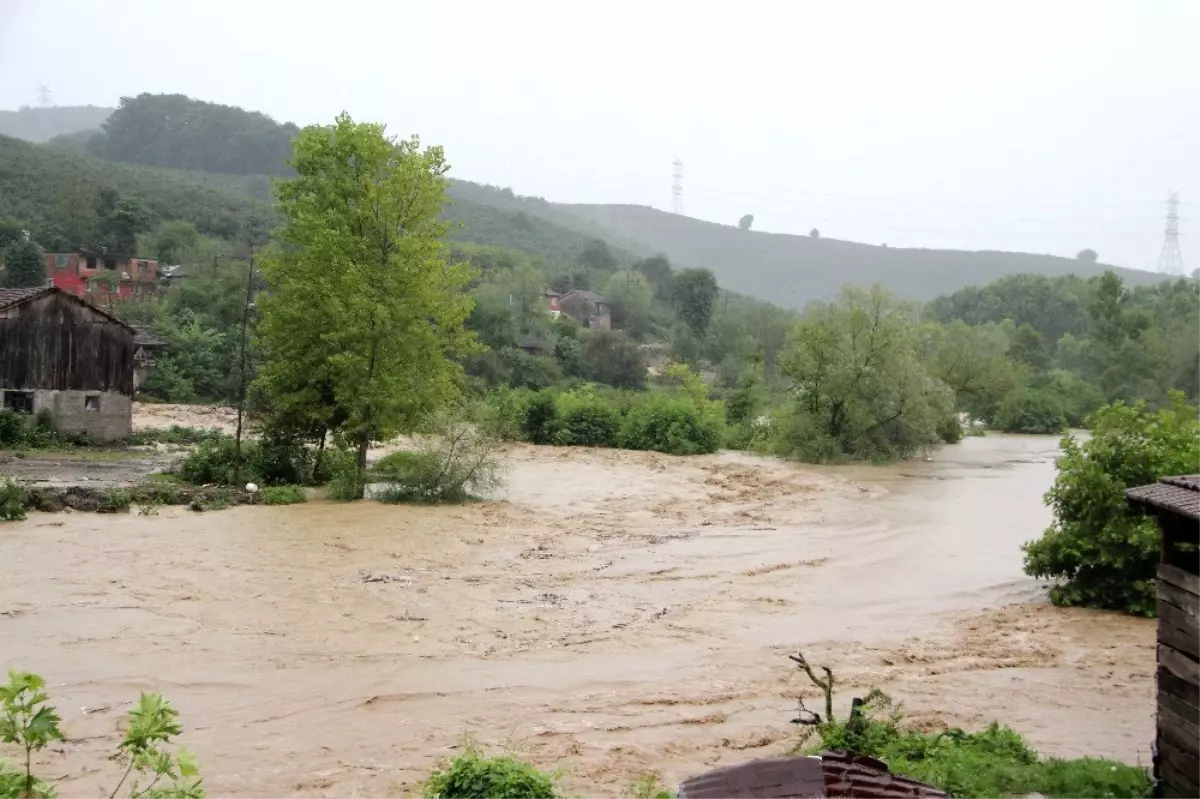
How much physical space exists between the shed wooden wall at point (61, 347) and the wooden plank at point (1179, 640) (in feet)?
112

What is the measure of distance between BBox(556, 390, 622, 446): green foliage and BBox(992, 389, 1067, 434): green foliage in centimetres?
2816

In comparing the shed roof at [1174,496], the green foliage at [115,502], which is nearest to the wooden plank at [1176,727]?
the shed roof at [1174,496]

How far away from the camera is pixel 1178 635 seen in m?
7.36

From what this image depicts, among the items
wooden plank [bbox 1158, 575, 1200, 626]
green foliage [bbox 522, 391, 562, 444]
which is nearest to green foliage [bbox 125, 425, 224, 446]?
green foliage [bbox 522, 391, 562, 444]

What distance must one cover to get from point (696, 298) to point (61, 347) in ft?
229

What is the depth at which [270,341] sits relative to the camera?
89.3ft

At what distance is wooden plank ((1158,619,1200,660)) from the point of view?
7.12 meters

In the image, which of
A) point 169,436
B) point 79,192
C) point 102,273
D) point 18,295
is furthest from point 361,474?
point 79,192

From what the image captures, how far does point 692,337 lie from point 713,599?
244 ft

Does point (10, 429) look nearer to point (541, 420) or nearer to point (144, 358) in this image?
point (541, 420)

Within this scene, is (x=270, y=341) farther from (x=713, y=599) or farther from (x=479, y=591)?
(x=713, y=599)

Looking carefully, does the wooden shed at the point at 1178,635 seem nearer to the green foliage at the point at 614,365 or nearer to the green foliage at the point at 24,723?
the green foliage at the point at 24,723

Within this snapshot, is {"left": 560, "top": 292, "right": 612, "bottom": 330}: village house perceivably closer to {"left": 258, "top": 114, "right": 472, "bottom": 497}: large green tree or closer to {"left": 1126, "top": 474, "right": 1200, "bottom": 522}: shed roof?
{"left": 258, "top": 114, "right": 472, "bottom": 497}: large green tree

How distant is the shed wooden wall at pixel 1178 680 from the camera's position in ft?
23.1
